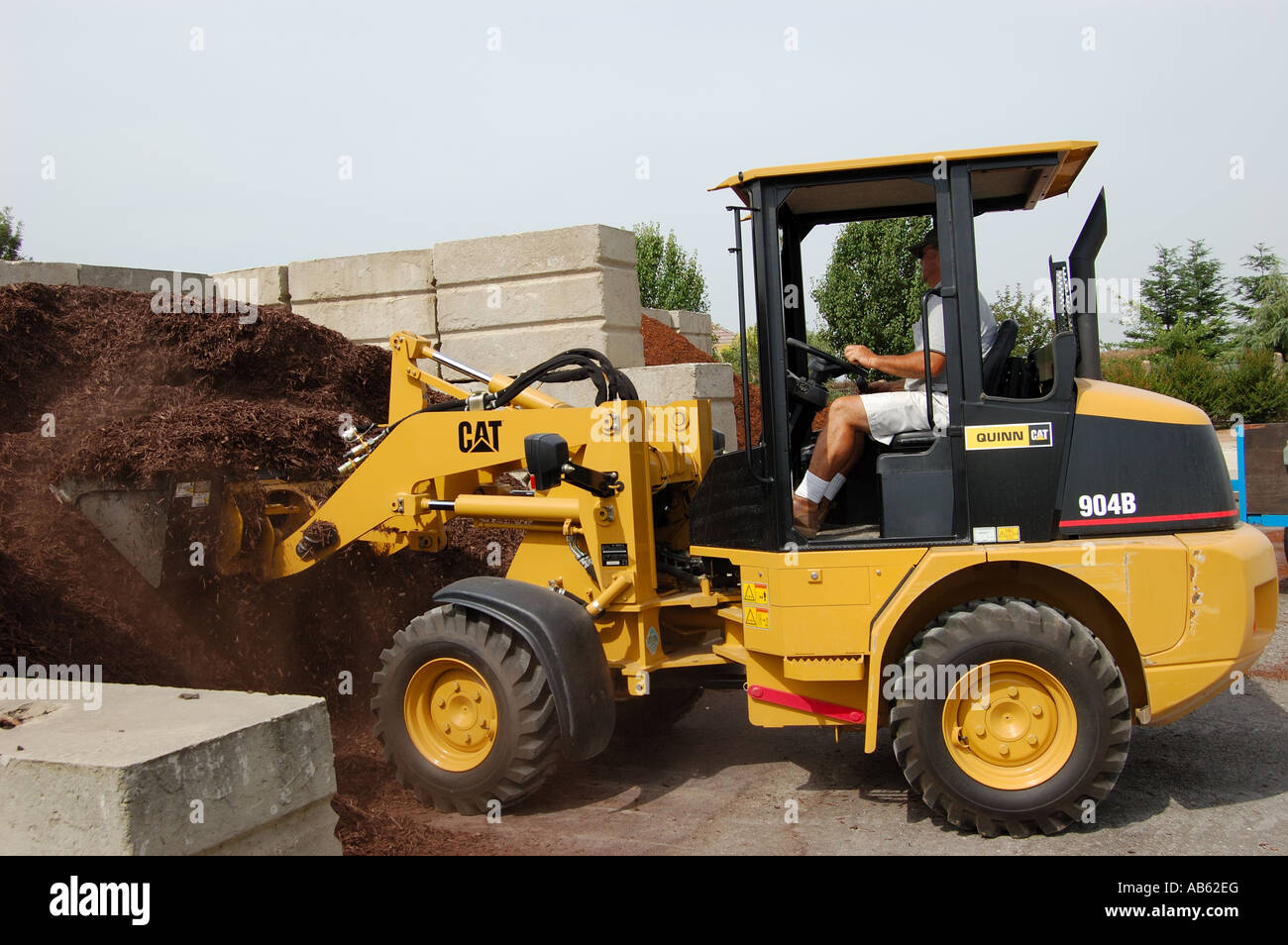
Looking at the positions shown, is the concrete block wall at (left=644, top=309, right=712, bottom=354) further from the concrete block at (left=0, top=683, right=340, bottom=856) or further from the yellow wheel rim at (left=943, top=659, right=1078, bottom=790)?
the concrete block at (left=0, top=683, right=340, bottom=856)

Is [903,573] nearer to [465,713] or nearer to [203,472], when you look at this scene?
[465,713]

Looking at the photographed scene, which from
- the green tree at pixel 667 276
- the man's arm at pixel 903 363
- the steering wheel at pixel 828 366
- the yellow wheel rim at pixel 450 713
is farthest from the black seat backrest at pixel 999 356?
the green tree at pixel 667 276

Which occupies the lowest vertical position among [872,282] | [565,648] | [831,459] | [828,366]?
[565,648]

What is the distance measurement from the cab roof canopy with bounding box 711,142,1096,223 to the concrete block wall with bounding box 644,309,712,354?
915cm

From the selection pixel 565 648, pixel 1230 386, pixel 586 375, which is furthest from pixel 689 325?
pixel 1230 386

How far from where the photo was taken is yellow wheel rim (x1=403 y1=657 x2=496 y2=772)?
5.14 meters

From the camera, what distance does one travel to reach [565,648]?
4.94 m

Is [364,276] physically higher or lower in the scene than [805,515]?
higher

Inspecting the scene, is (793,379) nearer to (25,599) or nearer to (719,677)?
(719,677)

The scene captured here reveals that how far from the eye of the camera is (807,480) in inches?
194

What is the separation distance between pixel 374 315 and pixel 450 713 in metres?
5.53

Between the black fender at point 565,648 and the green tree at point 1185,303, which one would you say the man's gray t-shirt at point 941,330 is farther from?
the green tree at point 1185,303

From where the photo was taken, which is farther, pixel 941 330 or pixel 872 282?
pixel 872 282

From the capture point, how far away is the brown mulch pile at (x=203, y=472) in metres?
5.56
